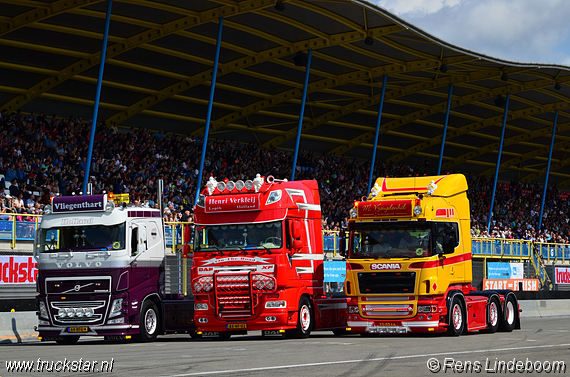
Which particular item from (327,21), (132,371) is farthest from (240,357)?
(327,21)

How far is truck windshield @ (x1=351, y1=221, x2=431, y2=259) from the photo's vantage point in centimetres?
1814

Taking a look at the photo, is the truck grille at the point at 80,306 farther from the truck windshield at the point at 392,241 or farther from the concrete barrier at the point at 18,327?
the truck windshield at the point at 392,241

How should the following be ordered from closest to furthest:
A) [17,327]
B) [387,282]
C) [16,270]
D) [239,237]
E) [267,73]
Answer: [239,237]
[387,282]
[17,327]
[16,270]
[267,73]

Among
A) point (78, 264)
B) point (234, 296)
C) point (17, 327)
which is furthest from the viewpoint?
point (17, 327)

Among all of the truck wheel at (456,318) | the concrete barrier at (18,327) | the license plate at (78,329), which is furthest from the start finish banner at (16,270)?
the truck wheel at (456,318)

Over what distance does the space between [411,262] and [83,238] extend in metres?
7.67

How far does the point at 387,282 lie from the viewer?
18219 millimetres

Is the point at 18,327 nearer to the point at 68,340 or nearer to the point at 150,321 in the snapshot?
the point at 68,340

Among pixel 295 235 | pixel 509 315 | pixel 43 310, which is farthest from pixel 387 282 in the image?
pixel 43 310

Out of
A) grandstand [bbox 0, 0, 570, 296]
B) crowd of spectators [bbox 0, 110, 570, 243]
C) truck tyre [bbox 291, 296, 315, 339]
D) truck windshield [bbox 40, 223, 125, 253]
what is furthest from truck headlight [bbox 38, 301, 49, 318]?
grandstand [bbox 0, 0, 570, 296]

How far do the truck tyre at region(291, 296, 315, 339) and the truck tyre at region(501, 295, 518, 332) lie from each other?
560 centimetres

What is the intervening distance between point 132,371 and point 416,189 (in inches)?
400

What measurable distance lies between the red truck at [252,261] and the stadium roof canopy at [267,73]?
12970 mm

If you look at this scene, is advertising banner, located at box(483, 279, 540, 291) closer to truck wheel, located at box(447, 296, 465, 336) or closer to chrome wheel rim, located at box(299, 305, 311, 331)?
truck wheel, located at box(447, 296, 465, 336)
